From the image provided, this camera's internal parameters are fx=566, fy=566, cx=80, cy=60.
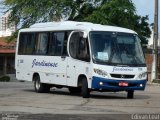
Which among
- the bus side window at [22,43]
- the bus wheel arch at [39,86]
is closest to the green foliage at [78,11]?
the bus side window at [22,43]

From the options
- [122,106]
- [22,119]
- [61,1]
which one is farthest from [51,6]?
[22,119]

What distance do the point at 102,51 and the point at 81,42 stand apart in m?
1.07

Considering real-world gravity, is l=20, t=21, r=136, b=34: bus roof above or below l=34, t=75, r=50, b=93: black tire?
above

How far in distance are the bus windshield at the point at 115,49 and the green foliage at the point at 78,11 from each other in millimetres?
28739

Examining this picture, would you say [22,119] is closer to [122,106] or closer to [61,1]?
[122,106]

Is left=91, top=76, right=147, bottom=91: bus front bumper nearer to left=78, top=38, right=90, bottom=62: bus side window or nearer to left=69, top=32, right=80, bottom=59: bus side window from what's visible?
left=78, top=38, right=90, bottom=62: bus side window

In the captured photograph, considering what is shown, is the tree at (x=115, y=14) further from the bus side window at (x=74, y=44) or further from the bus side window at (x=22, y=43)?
the bus side window at (x=74, y=44)

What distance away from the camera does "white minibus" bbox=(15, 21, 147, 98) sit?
2150 centimetres

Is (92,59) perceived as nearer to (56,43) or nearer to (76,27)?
(76,27)

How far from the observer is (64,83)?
23.6 meters

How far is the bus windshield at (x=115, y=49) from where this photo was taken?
851 inches

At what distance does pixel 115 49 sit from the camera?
2188cm

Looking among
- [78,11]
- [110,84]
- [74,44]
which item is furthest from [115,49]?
[78,11]

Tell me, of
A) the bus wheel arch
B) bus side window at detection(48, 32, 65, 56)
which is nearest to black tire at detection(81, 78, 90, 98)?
bus side window at detection(48, 32, 65, 56)
